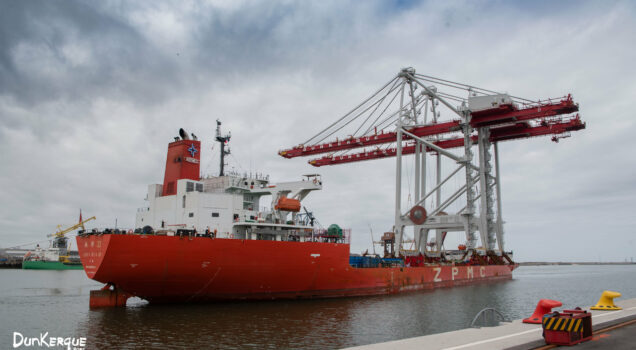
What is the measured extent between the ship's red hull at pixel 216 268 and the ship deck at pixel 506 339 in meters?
9.11

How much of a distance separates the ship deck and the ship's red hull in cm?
911

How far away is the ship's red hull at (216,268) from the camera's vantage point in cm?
1410

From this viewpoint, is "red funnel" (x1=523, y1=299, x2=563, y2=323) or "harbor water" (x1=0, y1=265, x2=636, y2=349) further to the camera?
"harbor water" (x1=0, y1=265, x2=636, y2=349)

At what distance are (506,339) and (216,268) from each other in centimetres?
1039

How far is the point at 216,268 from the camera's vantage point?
15.4 m

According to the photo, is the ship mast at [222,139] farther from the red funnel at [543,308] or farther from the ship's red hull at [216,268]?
the red funnel at [543,308]

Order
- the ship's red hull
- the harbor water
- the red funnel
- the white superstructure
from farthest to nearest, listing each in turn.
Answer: the white superstructure → the ship's red hull → the harbor water → the red funnel

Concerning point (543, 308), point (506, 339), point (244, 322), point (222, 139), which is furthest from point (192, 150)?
point (506, 339)

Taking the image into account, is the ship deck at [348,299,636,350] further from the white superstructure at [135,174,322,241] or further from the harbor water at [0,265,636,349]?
the white superstructure at [135,174,322,241]

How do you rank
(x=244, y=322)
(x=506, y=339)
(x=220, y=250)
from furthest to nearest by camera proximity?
(x=220, y=250) < (x=244, y=322) < (x=506, y=339)

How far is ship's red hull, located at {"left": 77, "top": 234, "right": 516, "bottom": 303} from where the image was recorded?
1410 cm

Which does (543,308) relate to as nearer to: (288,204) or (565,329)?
(565,329)

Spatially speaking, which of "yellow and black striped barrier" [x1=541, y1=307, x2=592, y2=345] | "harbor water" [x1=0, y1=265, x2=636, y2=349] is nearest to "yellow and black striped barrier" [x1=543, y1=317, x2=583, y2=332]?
"yellow and black striped barrier" [x1=541, y1=307, x2=592, y2=345]

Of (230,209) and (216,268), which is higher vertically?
(230,209)
